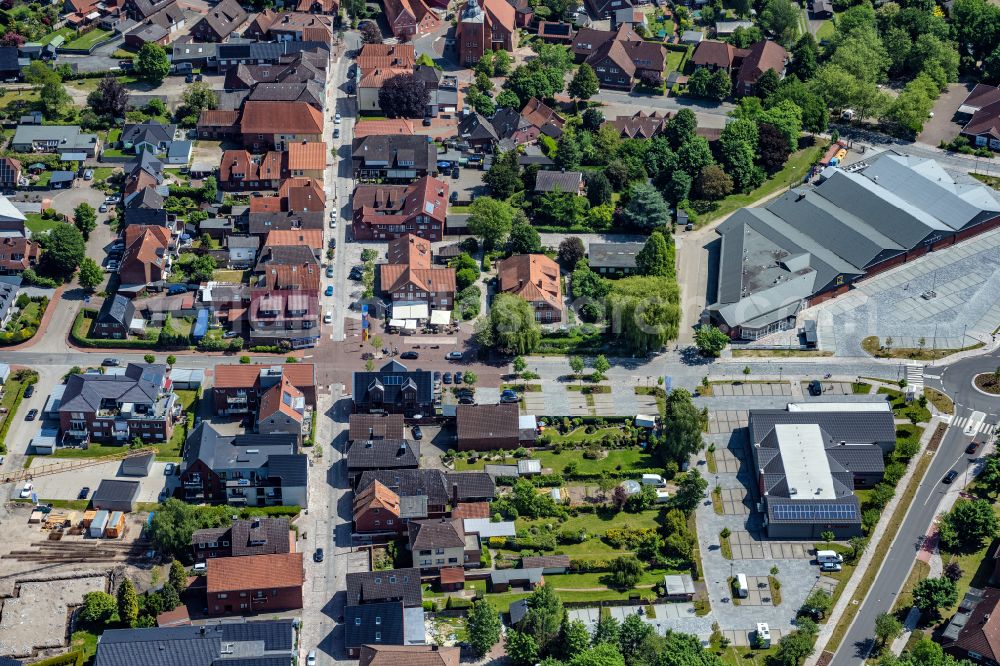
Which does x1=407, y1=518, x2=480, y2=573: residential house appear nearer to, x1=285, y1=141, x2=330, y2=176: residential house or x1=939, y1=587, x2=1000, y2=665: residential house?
x1=939, y1=587, x2=1000, y2=665: residential house

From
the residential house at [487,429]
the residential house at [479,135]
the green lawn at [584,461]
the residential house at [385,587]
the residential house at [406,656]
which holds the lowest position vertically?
the residential house at [406,656]

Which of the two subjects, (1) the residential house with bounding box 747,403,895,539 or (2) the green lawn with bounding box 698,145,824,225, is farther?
(2) the green lawn with bounding box 698,145,824,225

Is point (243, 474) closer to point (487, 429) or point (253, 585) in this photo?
point (253, 585)

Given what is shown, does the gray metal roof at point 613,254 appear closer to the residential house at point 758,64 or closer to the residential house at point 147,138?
the residential house at point 758,64

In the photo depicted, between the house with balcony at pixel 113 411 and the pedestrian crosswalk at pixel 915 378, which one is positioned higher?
the pedestrian crosswalk at pixel 915 378

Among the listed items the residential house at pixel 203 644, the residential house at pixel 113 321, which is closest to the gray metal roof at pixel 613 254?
the residential house at pixel 113 321

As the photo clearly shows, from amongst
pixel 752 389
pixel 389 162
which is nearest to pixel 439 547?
pixel 752 389

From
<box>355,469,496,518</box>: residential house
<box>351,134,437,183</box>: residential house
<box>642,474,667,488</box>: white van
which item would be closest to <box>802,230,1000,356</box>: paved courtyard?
<box>642,474,667,488</box>: white van
